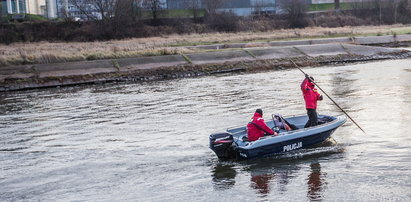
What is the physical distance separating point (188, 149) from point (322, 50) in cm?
2896

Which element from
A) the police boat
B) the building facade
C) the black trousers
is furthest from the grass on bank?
the black trousers

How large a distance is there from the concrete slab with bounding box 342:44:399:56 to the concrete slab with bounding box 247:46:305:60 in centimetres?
459

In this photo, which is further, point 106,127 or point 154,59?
point 154,59

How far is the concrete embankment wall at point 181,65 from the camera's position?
37.1 meters

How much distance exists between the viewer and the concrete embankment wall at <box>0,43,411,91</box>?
37.1 m

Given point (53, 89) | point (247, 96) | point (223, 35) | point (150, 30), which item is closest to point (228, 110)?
point (247, 96)

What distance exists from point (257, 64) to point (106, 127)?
2057 cm

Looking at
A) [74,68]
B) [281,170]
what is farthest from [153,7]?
[281,170]

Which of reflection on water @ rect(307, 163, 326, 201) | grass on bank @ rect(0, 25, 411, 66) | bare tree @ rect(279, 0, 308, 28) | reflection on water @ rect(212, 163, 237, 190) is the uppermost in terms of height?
bare tree @ rect(279, 0, 308, 28)

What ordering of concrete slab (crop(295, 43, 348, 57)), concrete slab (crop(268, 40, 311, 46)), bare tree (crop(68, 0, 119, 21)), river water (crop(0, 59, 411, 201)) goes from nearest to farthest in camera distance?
river water (crop(0, 59, 411, 201)), concrete slab (crop(295, 43, 348, 57)), concrete slab (crop(268, 40, 311, 46)), bare tree (crop(68, 0, 119, 21))

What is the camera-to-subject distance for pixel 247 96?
1124 inches

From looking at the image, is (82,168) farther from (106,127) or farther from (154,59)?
(154,59)

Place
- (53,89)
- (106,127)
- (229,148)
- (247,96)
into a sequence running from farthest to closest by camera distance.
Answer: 1. (53,89)
2. (247,96)
3. (106,127)
4. (229,148)

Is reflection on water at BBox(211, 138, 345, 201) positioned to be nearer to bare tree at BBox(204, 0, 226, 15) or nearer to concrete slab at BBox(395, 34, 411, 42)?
concrete slab at BBox(395, 34, 411, 42)
